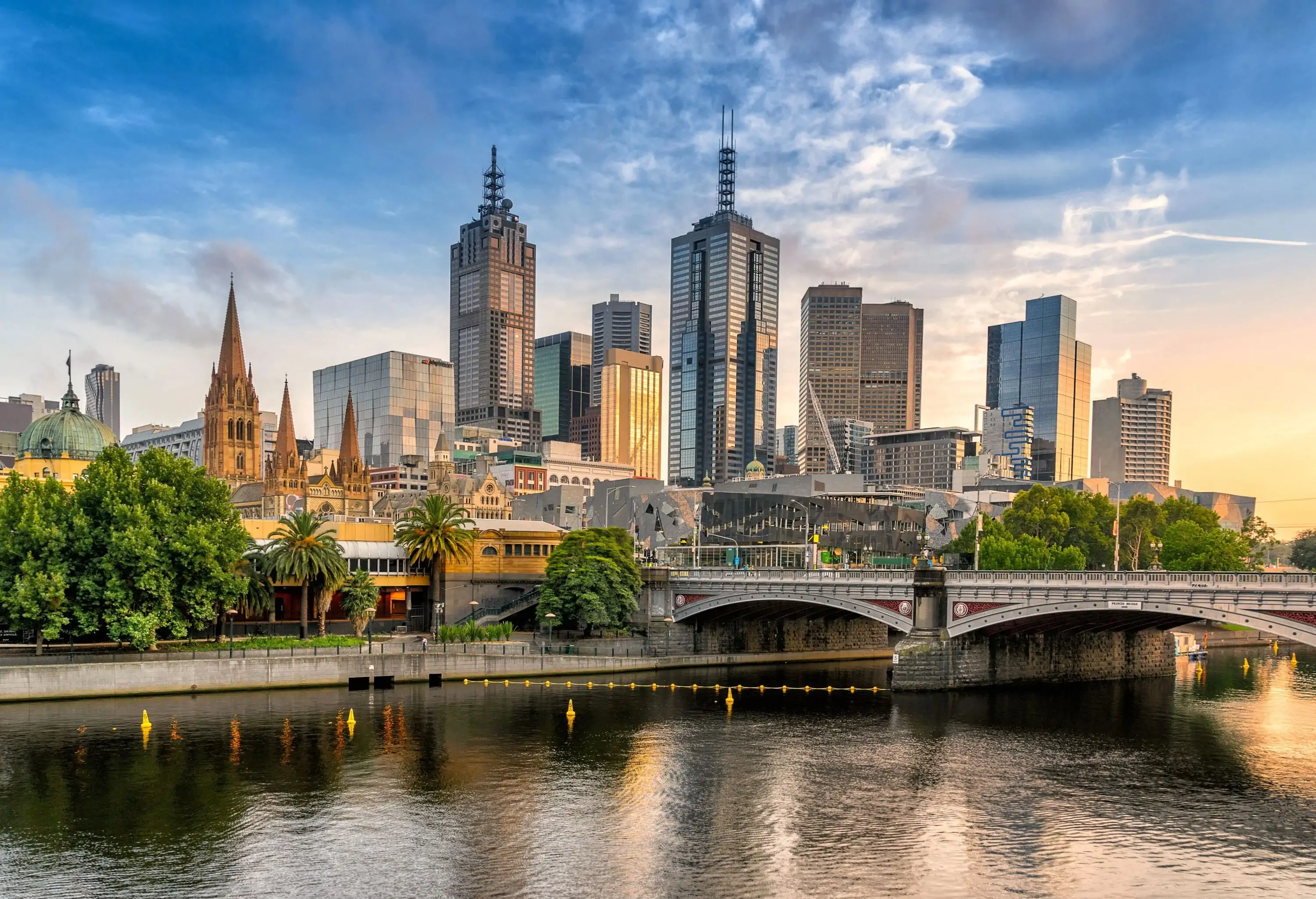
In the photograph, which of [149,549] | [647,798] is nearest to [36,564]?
[149,549]

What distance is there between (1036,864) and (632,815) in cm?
1793

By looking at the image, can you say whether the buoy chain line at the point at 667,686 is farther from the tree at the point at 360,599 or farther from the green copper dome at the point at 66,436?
the green copper dome at the point at 66,436

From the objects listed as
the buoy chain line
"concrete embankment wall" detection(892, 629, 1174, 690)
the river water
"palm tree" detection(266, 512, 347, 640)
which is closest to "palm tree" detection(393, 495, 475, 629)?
"palm tree" detection(266, 512, 347, 640)

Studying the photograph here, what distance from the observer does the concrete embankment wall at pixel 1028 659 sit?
90250 mm

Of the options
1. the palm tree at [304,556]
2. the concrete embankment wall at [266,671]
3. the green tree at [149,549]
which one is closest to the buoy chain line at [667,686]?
the concrete embankment wall at [266,671]

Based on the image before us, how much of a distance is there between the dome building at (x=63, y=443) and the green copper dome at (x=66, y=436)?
5 centimetres

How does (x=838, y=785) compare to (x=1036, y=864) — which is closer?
(x=1036, y=864)

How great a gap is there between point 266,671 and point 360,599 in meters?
16.0

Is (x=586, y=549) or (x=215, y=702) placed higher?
(x=586, y=549)

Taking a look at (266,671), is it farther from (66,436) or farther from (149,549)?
(66,436)

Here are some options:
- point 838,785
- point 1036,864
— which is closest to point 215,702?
point 838,785

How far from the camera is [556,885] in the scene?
142 ft

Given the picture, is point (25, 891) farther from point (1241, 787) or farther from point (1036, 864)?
point (1241, 787)

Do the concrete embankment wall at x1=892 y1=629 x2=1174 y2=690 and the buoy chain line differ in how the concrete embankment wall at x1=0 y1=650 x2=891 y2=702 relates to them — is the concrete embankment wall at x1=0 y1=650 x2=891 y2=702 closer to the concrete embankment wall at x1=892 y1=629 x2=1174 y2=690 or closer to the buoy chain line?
the buoy chain line
